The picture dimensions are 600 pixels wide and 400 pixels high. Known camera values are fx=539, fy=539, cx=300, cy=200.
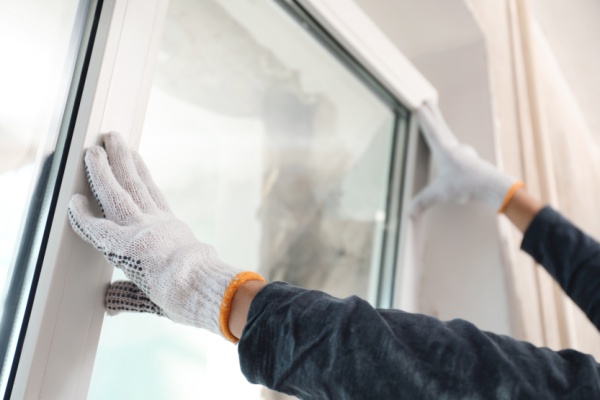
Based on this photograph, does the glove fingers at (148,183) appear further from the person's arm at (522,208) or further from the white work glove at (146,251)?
the person's arm at (522,208)

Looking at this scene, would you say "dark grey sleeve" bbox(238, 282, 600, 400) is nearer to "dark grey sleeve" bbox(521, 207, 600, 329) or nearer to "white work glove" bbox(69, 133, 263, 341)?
"white work glove" bbox(69, 133, 263, 341)

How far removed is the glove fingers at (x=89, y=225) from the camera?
548 mm

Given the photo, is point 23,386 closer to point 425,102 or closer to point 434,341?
point 434,341

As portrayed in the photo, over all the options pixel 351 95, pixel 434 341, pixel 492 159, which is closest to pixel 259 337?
pixel 434 341

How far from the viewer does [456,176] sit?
1.14 meters

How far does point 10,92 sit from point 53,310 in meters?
0.24

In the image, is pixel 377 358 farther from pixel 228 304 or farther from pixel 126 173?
pixel 126 173

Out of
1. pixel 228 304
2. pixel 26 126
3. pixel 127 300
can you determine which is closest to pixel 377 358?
pixel 228 304

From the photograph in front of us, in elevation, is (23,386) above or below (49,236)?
below

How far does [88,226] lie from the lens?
1.82ft

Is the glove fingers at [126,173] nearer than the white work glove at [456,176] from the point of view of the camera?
Yes

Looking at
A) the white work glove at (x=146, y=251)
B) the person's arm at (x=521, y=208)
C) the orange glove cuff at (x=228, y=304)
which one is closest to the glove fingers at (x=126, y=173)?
the white work glove at (x=146, y=251)

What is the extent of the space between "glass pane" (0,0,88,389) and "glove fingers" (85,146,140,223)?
0.20ft

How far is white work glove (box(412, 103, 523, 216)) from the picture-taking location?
1.10 m
